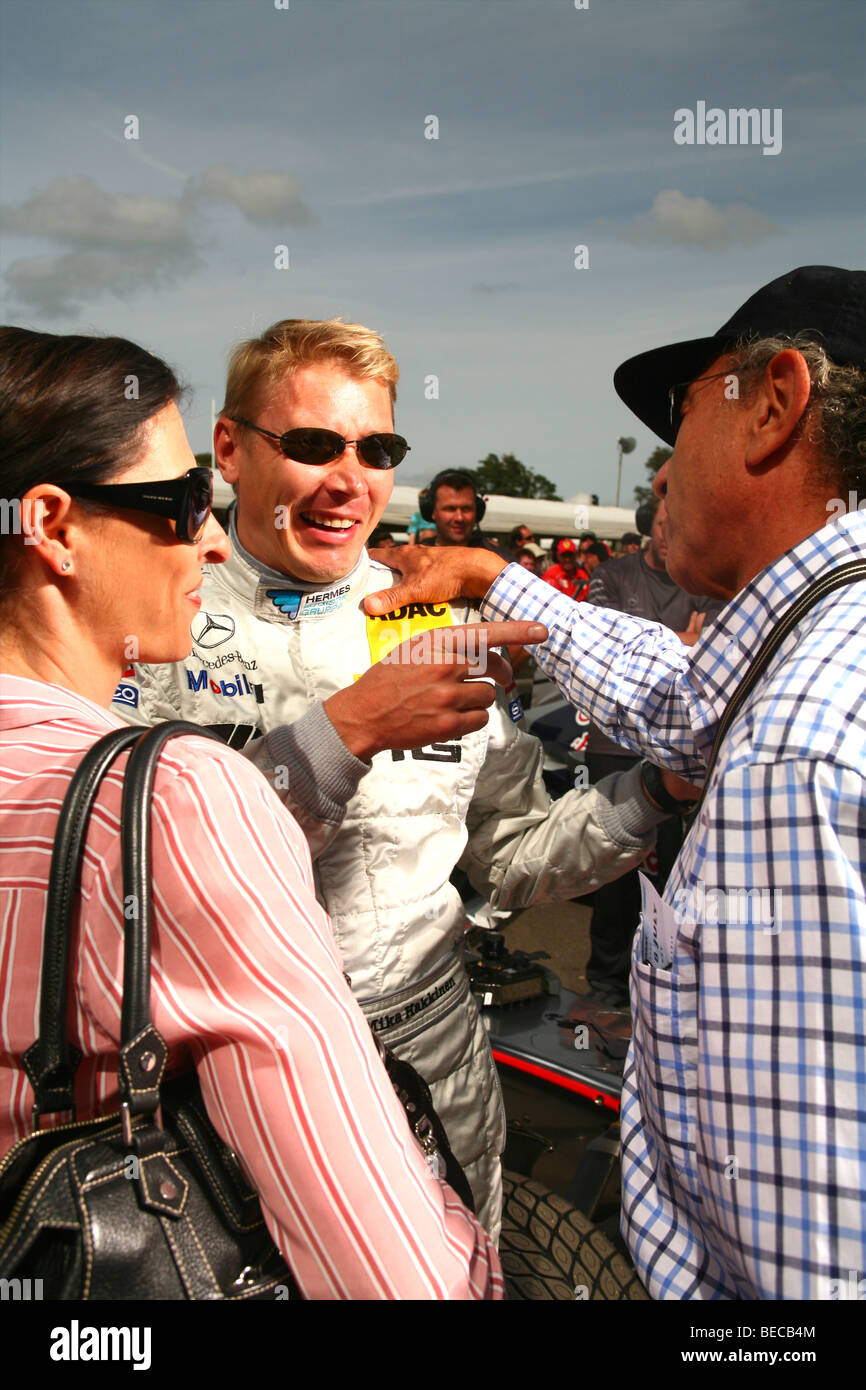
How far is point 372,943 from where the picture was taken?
72.7 inches

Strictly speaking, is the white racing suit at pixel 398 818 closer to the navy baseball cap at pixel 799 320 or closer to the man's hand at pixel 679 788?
the man's hand at pixel 679 788

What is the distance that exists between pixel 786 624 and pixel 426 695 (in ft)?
2.14

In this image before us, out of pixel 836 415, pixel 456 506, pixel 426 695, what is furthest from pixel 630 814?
pixel 456 506

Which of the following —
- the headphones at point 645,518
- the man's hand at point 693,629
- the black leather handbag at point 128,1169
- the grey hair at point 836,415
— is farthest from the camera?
the headphones at point 645,518

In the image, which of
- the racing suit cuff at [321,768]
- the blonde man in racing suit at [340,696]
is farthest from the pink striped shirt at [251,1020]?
the blonde man in racing suit at [340,696]

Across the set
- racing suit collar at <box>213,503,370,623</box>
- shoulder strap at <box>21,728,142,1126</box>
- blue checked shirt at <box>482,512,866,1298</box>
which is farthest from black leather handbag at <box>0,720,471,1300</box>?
racing suit collar at <box>213,503,370,623</box>

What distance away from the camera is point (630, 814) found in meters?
2.12

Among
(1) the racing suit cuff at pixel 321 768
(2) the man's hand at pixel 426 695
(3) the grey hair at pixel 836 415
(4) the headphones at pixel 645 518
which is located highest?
(4) the headphones at pixel 645 518

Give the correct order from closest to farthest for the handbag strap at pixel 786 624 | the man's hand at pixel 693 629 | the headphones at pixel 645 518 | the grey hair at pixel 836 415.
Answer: the handbag strap at pixel 786 624 < the grey hair at pixel 836 415 < the man's hand at pixel 693 629 < the headphones at pixel 645 518

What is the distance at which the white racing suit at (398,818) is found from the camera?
1.86 metres

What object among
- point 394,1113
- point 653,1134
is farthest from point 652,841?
point 394,1113

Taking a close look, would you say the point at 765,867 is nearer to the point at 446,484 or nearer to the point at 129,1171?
the point at 129,1171

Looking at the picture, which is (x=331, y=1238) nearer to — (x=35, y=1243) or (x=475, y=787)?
(x=35, y=1243)

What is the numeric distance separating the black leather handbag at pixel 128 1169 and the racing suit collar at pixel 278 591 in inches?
44.6
